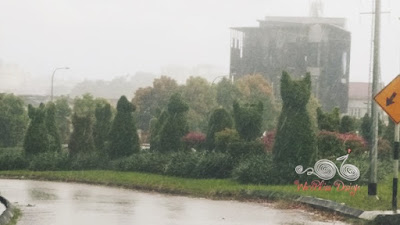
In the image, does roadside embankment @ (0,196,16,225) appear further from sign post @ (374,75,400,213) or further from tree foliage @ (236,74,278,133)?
tree foliage @ (236,74,278,133)

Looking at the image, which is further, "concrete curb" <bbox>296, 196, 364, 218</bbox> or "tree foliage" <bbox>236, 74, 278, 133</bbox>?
"tree foliage" <bbox>236, 74, 278, 133</bbox>

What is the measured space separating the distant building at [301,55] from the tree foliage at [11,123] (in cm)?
5684

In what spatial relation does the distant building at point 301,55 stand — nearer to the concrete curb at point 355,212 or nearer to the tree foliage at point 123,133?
the tree foliage at point 123,133

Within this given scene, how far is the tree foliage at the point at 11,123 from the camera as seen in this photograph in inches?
2643

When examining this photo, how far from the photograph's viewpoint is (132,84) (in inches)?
7195

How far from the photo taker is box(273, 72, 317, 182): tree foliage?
2699cm

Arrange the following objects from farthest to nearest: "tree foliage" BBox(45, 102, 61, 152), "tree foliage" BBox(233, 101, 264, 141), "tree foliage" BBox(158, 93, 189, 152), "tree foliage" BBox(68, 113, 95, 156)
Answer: "tree foliage" BBox(45, 102, 61, 152) → "tree foliage" BBox(68, 113, 95, 156) → "tree foliage" BBox(158, 93, 189, 152) → "tree foliage" BBox(233, 101, 264, 141)

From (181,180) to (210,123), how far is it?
24.5ft

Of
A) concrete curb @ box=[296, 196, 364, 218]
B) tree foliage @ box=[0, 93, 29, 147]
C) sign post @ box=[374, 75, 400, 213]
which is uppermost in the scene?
sign post @ box=[374, 75, 400, 213]

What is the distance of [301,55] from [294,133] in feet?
324

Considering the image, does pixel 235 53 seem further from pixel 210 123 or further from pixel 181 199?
pixel 181 199

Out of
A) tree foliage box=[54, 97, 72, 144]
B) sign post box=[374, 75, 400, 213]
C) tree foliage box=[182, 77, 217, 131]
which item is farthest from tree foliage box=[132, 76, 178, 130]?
sign post box=[374, 75, 400, 213]

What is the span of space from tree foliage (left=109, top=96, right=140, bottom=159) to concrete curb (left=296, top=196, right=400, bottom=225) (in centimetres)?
1790

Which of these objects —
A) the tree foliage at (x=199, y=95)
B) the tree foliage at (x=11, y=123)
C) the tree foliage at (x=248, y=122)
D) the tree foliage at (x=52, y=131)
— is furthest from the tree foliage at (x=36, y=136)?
the tree foliage at (x=199, y=95)
